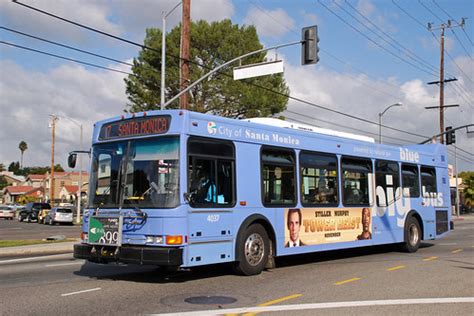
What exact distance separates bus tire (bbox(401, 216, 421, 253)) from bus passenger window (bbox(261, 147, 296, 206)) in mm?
5391

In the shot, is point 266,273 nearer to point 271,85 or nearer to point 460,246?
point 460,246

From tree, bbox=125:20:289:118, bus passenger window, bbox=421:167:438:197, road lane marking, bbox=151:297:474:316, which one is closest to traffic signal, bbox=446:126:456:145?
tree, bbox=125:20:289:118

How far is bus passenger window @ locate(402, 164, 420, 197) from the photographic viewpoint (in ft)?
50.5

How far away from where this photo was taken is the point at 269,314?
22.2ft

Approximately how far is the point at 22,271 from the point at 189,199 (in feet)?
16.2

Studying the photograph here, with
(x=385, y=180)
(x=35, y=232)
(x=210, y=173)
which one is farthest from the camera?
(x=35, y=232)

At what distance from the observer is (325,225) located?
40.4 feet

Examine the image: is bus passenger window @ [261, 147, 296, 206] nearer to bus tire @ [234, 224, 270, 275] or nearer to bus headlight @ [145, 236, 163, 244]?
bus tire @ [234, 224, 270, 275]

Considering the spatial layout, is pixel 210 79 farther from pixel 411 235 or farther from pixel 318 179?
pixel 318 179

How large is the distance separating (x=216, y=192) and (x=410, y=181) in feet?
26.7

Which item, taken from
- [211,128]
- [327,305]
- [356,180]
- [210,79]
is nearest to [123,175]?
[211,128]

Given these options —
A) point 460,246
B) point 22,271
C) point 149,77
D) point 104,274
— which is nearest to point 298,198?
point 104,274

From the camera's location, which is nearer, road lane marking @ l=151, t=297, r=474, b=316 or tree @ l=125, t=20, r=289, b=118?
road lane marking @ l=151, t=297, r=474, b=316

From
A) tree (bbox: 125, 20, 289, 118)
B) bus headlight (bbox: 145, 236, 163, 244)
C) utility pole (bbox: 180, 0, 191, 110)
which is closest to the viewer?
bus headlight (bbox: 145, 236, 163, 244)
